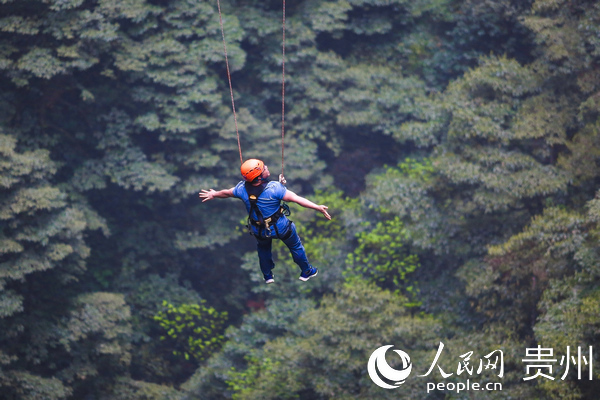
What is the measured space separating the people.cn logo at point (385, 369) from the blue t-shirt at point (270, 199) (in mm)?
6381

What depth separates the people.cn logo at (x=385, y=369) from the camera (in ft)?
39.0

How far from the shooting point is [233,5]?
17719 mm

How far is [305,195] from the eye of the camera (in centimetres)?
1836

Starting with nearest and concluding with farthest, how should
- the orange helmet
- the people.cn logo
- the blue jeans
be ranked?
the orange helmet
the blue jeans
the people.cn logo

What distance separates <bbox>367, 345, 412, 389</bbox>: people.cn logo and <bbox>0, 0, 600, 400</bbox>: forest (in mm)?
173

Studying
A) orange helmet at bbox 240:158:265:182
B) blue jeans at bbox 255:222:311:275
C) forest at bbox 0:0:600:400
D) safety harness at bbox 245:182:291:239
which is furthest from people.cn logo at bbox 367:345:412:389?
orange helmet at bbox 240:158:265:182

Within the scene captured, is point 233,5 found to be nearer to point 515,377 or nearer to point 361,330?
point 361,330

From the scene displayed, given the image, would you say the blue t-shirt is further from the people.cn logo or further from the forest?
the people.cn logo

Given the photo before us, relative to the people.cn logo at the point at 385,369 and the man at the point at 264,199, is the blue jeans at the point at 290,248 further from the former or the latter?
the people.cn logo at the point at 385,369

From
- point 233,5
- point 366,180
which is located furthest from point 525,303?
point 233,5

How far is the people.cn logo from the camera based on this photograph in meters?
11.9

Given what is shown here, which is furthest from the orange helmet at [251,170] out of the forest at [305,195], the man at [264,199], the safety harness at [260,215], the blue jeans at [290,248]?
the forest at [305,195]

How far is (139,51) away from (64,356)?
310 inches

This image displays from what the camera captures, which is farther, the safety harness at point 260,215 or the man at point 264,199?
the safety harness at point 260,215
